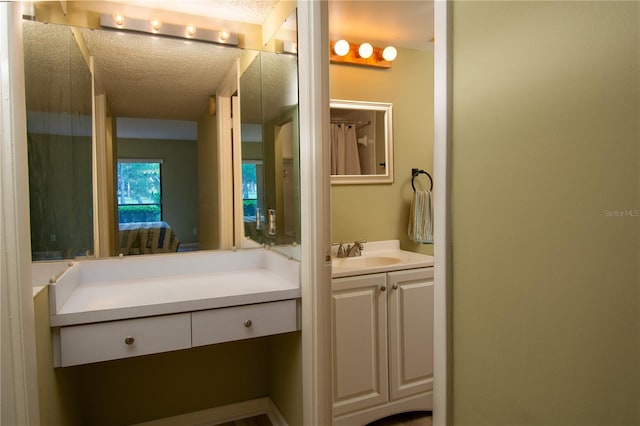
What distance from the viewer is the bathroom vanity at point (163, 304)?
152 centimetres

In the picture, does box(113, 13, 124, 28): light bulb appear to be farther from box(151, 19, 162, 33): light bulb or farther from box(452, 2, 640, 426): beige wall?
box(452, 2, 640, 426): beige wall

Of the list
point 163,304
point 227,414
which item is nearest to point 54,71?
point 163,304

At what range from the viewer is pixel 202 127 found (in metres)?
2.22

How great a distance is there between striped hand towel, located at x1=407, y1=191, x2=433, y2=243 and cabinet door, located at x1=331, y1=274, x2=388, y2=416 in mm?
667

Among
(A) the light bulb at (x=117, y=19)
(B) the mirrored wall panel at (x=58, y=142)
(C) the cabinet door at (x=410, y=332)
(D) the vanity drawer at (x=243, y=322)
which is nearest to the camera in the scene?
(B) the mirrored wall panel at (x=58, y=142)

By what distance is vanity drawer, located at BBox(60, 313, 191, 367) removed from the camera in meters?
1.51

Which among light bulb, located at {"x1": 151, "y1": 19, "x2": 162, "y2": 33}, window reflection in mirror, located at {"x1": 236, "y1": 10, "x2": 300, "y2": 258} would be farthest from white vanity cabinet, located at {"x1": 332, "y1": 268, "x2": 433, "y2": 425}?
light bulb, located at {"x1": 151, "y1": 19, "x2": 162, "y2": 33}

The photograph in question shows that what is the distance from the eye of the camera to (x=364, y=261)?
8.78 feet

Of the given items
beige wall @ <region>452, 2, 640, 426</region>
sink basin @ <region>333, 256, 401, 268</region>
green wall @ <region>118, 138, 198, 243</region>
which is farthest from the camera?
sink basin @ <region>333, 256, 401, 268</region>

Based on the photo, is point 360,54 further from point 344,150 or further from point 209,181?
point 209,181

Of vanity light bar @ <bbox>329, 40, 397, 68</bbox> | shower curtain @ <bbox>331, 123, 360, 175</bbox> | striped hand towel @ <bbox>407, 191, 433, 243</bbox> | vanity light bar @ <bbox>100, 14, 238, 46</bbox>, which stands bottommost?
striped hand towel @ <bbox>407, 191, 433, 243</bbox>

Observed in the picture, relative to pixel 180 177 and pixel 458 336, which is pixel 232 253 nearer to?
pixel 180 177

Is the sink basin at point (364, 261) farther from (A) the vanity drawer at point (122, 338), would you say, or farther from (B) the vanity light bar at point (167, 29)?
(B) the vanity light bar at point (167, 29)

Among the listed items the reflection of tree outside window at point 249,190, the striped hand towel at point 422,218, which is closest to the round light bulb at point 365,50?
the striped hand towel at point 422,218
